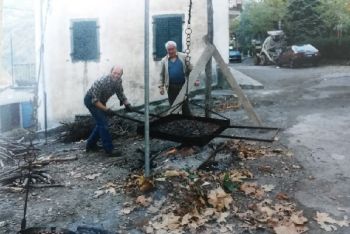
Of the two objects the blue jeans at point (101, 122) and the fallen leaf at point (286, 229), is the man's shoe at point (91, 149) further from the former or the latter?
the fallen leaf at point (286, 229)

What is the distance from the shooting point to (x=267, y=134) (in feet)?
29.7

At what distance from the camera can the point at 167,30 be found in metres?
14.2

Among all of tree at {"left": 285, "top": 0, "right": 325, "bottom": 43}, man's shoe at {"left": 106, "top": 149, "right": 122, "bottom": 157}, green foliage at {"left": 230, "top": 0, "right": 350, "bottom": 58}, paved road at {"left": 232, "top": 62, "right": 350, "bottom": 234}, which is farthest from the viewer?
tree at {"left": 285, "top": 0, "right": 325, "bottom": 43}

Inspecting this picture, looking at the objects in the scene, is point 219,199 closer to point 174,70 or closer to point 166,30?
point 174,70

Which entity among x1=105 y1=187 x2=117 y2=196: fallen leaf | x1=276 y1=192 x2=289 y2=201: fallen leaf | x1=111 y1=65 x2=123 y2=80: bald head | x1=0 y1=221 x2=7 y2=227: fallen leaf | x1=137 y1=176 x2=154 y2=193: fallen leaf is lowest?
x1=0 y1=221 x2=7 y2=227: fallen leaf

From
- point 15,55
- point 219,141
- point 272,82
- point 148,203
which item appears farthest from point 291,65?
point 148,203

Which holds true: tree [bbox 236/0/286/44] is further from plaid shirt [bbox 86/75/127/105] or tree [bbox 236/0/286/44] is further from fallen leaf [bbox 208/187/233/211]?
fallen leaf [bbox 208/187/233/211]

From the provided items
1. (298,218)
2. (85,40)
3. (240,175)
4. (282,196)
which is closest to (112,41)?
(85,40)

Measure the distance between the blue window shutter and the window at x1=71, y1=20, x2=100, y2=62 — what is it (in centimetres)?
214

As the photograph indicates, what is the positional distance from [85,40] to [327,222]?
11.6 meters

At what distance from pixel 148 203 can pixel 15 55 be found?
2207cm

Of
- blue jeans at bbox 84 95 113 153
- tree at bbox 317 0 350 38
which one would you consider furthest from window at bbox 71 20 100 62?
tree at bbox 317 0 350 38

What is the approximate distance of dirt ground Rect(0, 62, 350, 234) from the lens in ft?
17.2

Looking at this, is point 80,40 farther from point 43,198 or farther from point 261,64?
point 261,64
